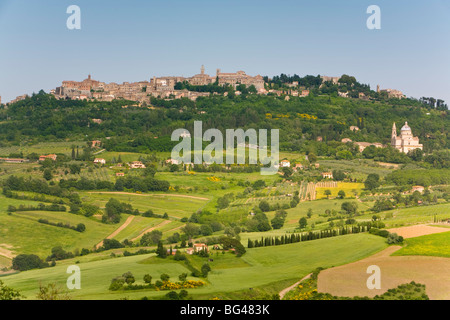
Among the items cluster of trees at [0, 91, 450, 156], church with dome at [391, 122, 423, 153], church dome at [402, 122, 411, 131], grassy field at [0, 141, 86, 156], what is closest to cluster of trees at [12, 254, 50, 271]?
grassy field at [0, 141, 86, 156]

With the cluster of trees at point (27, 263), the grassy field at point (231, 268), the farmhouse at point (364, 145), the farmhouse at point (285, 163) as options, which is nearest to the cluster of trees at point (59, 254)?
the cluster of trees at point (27, 263)

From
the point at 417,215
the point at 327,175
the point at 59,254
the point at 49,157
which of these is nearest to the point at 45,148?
the point at 49,157

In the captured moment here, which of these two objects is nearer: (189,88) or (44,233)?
(44,233)

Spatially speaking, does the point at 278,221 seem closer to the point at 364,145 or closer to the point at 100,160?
the point at 100,160

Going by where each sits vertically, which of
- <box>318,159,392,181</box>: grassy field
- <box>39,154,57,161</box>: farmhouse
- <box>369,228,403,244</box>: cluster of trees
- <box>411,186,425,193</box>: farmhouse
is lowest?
<box>369,228,403,244</box>: cluster of trees

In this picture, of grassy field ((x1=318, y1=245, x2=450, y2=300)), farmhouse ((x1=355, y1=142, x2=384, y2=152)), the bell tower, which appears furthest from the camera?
the bell tower

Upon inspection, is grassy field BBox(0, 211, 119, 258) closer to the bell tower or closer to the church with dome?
the church with dome

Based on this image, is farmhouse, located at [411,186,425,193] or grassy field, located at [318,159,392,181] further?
grassy field, located at [318,159,392,181]
